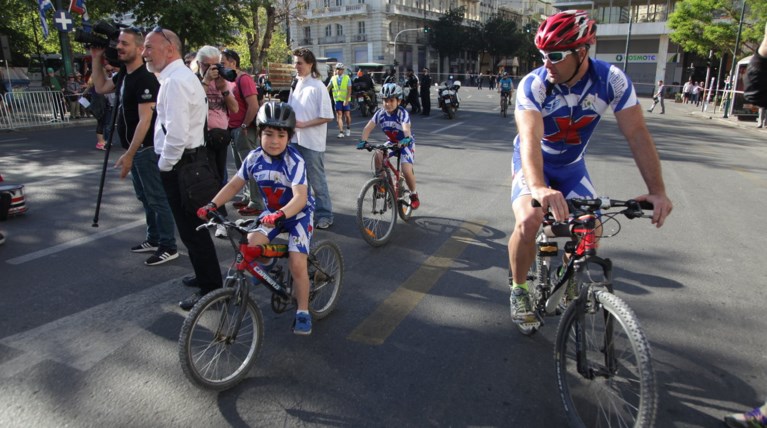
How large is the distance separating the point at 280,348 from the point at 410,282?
1432 millimetres

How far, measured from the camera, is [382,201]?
552 centimetres

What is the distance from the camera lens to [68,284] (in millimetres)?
4340

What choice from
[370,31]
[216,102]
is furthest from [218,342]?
[370,31]

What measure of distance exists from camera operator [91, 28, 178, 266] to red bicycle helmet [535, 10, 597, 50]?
3095 mm

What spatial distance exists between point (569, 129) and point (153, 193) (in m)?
3.69

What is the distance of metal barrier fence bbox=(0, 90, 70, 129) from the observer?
50.7 feet

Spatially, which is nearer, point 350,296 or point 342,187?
point 350,296

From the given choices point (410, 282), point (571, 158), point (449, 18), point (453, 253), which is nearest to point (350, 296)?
point (410, 282)

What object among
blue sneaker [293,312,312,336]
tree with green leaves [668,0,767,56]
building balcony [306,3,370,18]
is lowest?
blue sneaker [293,312,312,336]

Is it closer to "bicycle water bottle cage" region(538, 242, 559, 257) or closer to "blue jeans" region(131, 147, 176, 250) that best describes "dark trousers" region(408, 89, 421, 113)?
"blue jeans" region(131, 147, 176, 250)

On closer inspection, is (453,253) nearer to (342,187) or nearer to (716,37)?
(342,187)

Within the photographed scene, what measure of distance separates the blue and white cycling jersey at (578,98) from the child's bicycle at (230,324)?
1.80m

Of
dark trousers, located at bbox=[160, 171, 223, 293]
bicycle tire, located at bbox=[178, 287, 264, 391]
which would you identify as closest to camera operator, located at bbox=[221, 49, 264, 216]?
dark trousers, located at bbox=[160, 171, 223, 293]

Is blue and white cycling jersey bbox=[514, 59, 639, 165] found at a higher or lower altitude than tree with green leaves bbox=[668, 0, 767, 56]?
lower
